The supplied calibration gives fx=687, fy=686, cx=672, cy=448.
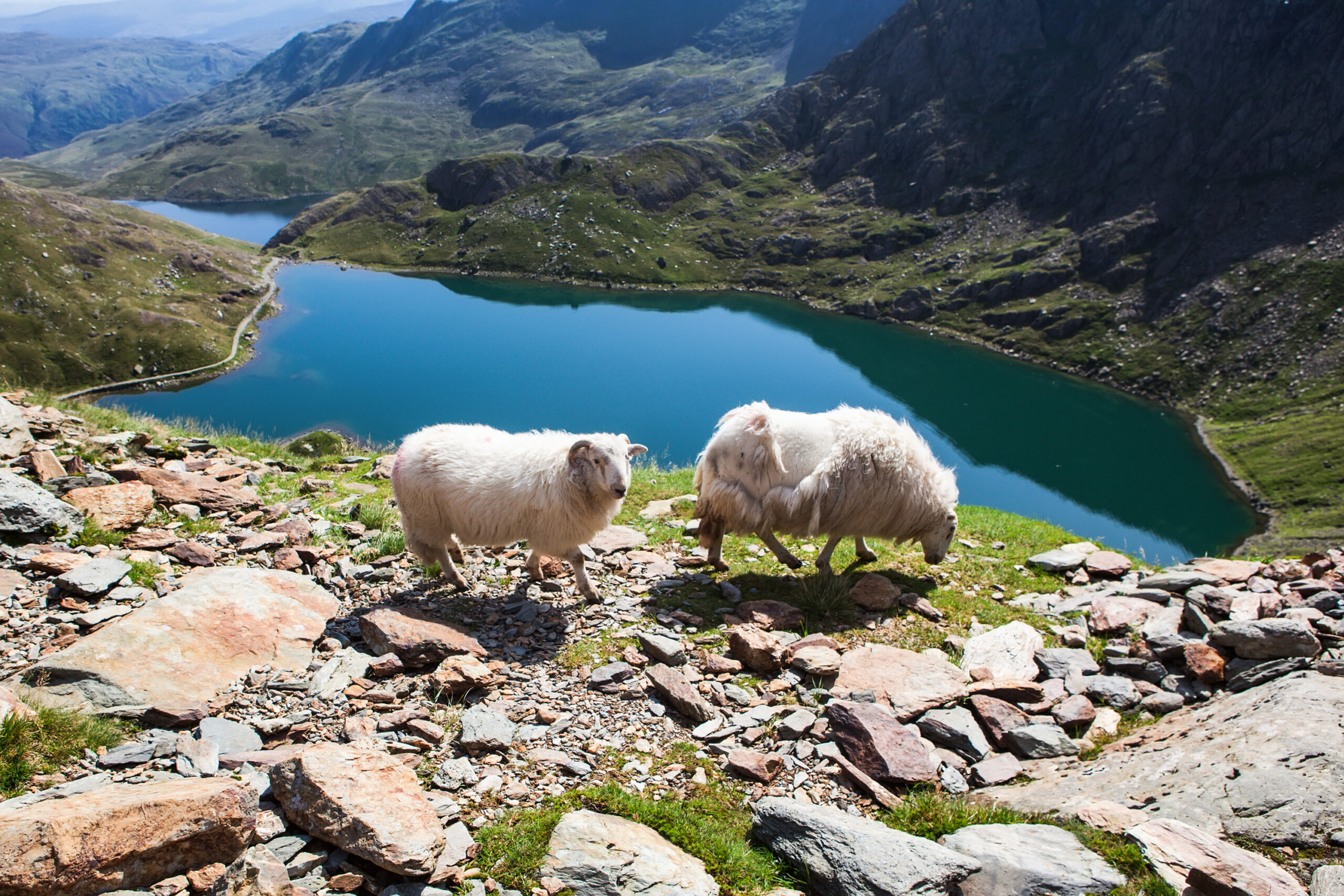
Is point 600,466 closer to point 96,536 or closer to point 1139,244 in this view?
point 96,536

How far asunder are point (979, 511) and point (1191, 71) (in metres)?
209

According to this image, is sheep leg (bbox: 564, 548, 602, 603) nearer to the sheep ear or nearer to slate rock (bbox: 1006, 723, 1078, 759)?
the sheep ear

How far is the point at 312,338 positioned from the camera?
120312mm

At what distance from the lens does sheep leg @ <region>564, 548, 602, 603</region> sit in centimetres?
975

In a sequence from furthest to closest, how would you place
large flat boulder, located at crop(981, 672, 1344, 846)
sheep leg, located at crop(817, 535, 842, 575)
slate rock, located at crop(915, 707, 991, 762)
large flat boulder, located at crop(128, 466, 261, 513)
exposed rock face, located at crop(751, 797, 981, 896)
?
sheep leg, located at crop(817, 535, 842, 575), large flat boulder, located at crop(128, 466, 261, 513), slate rock, located at crop(915, 707, 991, 762), large flat boulder, located at crop(981, 672, 1344, 846), exposed rock face, located at crop(751, 797, 981, 896)

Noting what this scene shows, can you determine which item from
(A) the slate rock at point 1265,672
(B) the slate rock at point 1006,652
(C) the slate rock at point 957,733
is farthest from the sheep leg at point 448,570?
(A) the slate rock at point 1265,672

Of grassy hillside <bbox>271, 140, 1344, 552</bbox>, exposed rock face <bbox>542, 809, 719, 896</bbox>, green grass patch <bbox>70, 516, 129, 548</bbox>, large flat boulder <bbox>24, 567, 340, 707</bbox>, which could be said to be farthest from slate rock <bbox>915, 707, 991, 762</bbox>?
grassy hillside <bbox>271, 140, 1344, 552</bbox>

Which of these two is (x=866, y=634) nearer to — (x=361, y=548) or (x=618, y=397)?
(x=361, y=548)

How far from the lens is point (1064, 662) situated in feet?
26.4

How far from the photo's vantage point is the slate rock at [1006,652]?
7.95m

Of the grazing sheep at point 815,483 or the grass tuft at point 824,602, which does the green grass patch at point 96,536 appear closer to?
the grazing sheep at point 815,483

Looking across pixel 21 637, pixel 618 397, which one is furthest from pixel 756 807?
pixel 618 397

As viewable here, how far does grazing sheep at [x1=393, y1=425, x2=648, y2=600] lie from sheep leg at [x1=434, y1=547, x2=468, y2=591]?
1 centimetres

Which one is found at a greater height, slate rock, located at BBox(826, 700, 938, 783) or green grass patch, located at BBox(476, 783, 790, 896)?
slate rock, located at BBox(826, 700, 938, 783)
